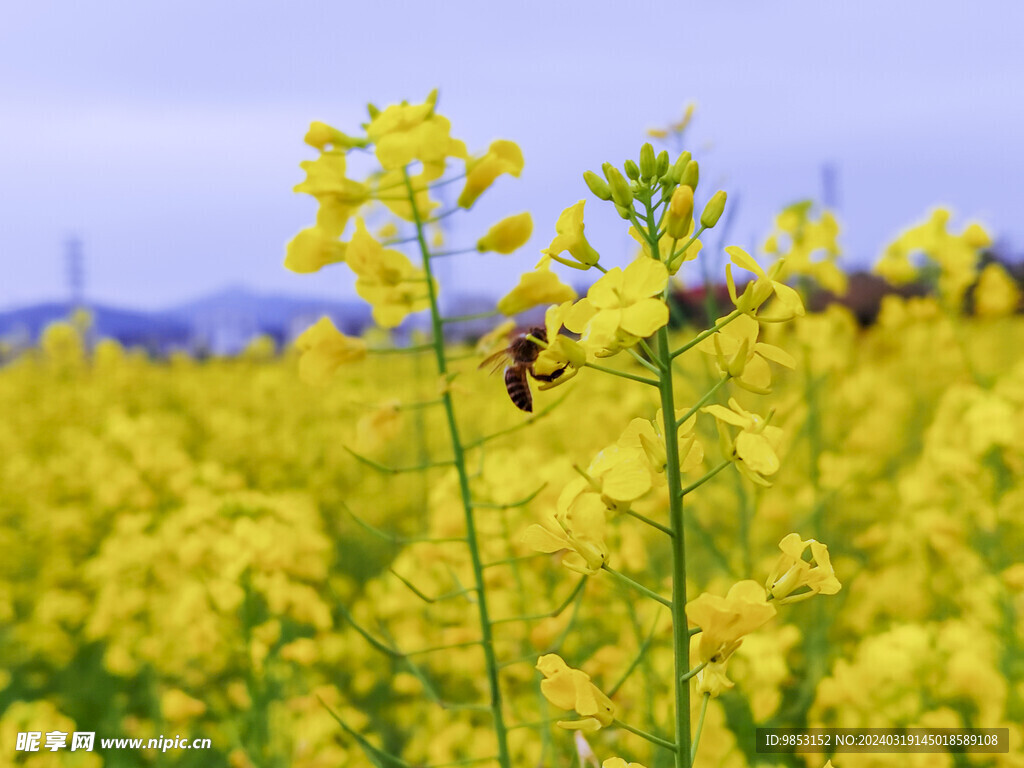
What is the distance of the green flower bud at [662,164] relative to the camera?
36.8 inches

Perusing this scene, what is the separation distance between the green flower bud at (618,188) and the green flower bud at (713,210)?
0.26 feet

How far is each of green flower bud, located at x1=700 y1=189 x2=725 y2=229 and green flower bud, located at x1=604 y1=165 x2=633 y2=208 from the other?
8cm

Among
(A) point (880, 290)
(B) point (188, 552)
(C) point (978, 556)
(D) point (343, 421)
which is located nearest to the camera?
(B) point (188, 552)

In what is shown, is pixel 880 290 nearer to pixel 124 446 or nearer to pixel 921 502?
pixel 921 502

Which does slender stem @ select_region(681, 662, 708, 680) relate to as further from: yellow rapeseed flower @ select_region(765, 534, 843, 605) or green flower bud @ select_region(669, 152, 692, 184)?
green flower bud @ select_region(669, 152, 692, 184)

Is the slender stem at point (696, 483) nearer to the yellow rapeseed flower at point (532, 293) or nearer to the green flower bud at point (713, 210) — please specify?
the green flower bud at point (713, 210)

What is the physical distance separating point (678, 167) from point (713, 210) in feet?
0.21

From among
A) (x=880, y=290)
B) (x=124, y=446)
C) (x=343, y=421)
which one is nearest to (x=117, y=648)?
(x=124, y=446)

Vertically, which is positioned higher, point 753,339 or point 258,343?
point 258,343

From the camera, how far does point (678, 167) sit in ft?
3.02

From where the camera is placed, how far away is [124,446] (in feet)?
15.9

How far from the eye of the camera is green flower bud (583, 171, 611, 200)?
2.98ft

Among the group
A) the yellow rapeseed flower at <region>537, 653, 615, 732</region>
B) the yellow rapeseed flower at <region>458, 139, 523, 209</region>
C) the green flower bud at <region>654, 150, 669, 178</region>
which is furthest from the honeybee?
the yellow rapeseed flower at <region>537, 653, 615, 732</region>

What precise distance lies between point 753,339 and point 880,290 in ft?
49.7
